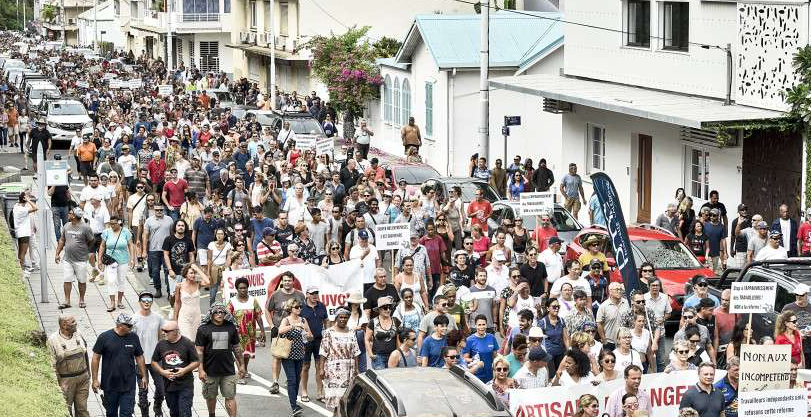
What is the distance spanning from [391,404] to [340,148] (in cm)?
3743

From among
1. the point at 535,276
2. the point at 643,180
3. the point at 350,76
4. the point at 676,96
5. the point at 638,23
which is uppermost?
the point at 638,23

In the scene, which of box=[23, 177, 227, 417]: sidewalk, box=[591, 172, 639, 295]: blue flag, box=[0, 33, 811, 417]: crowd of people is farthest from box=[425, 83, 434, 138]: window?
box=[591, 172, 639, 295]: blue flag

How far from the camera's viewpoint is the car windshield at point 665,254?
850 inches

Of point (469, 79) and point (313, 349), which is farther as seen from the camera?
point (469, 79)

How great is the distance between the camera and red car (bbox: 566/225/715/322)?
2058 cm

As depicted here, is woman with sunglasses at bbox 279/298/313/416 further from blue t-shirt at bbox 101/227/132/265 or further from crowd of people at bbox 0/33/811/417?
blue t-shirt at bbox 101/227/132/265

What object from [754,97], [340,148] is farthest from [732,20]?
[340,148]

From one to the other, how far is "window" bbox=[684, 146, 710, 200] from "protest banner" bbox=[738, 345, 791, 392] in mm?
15388

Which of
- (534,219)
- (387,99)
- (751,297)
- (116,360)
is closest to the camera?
(116,360)

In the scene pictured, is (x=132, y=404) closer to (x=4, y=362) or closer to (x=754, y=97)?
(x=4, y=362)

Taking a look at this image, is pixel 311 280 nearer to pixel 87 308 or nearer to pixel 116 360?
pixel 87 308

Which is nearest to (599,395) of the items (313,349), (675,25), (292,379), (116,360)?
(292,379)

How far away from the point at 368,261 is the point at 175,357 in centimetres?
563

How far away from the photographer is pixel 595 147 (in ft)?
→ 113
